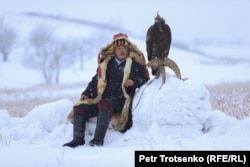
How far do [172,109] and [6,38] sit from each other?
83.0 feet

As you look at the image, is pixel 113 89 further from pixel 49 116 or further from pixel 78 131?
pixel 49 116

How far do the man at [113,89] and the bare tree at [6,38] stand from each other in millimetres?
22420

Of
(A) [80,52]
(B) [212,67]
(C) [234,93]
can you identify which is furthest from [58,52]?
(C) [234,93]

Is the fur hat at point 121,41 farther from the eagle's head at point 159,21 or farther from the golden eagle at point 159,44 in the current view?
the eagle's head at point 159,21

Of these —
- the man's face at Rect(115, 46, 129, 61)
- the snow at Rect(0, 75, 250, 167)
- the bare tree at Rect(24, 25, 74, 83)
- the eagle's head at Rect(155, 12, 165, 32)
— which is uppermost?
the bare tree at Rect(24, 25, 74, 83)

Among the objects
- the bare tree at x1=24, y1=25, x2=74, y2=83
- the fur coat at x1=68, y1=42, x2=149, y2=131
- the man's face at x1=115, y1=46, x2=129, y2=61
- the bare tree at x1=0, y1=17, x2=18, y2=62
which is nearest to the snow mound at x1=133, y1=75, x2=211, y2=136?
the fur coat at x1=68, y1=42, x2=149, y2=131

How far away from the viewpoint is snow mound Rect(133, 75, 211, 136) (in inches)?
199

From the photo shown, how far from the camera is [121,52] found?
5.58m

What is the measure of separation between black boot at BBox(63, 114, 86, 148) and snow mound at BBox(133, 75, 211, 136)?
24.6 inches

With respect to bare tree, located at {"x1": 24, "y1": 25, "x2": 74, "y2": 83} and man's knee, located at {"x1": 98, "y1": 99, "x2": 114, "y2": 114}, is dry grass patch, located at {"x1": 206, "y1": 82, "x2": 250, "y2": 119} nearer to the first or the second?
man's knee, located at {"x1": 98, "y1": 99, "x2": 114, "y2": 114}

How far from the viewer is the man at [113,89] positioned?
5172mm

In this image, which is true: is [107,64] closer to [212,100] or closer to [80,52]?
[212,100]

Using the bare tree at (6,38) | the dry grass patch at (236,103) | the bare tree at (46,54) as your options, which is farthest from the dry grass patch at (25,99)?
the bare tree at (46,54)

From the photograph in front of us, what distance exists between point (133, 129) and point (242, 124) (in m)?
1.24
